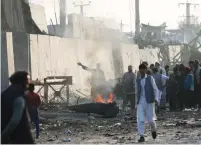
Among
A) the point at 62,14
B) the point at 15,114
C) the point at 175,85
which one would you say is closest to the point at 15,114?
the point at 15,114

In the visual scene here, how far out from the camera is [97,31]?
37969mm

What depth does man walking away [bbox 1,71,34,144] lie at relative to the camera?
5.78 metres

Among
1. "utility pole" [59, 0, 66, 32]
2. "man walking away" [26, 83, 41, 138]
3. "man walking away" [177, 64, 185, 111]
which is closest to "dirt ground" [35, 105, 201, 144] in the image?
"man walking away" [26, 83, 41, 138]

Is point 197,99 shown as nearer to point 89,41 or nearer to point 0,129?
point 89,41

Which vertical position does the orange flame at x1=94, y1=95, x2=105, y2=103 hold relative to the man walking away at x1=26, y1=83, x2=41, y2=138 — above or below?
below

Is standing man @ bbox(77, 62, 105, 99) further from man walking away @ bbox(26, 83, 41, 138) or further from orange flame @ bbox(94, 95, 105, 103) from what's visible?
man walking away @ bbox(26, 83, 41, 138)

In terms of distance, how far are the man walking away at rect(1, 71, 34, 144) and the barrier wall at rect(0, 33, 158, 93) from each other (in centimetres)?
1129

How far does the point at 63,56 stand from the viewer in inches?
888

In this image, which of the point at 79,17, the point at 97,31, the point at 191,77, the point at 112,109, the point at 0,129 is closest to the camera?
the point at 0,129

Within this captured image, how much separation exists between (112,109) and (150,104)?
4.90 meters

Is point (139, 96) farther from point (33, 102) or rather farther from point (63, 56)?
point (63, 56)

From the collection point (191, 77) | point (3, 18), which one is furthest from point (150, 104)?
point (3, 18)

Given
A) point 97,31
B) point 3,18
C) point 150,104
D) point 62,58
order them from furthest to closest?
1. point 97,31
2. point 62,58
3. point 3,18
4. point 150,104

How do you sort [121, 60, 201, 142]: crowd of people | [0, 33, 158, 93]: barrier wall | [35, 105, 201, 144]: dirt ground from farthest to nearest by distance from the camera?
[0, 33, 158, 93]: barrier wall < [121, 60, 201, 142]: crowd of people < [35, 105, 201, 144]: dirt ground
